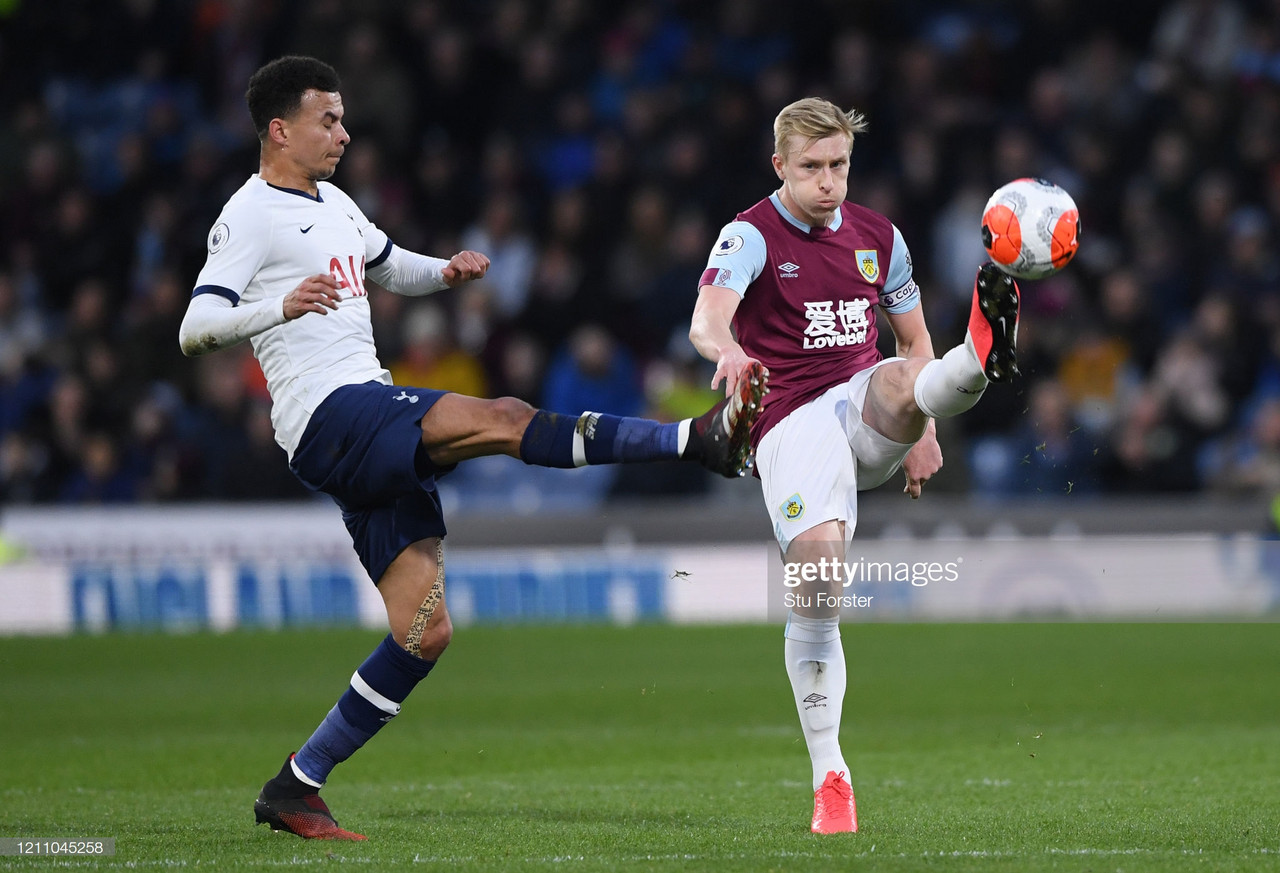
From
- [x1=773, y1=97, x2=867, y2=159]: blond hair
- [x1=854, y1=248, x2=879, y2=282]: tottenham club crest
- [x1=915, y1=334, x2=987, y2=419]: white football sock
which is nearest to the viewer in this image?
[x1=915, y1=334, x2=987, y2=419]: white football sock

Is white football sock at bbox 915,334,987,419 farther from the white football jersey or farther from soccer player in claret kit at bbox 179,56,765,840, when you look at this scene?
the white football jersey

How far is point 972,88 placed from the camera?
50.8ft

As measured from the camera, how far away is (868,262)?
590cm

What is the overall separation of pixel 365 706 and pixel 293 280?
1.45 meters

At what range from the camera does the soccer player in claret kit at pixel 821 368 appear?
5.49m

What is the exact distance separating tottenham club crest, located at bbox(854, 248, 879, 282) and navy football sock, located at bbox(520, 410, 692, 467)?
3.26ft

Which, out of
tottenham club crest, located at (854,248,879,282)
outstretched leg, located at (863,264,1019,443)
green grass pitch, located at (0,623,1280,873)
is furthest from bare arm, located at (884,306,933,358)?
green grass pitch, located at (0,623,1280,873)

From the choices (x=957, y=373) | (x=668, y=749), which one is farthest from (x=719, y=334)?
(x=668, y=749)

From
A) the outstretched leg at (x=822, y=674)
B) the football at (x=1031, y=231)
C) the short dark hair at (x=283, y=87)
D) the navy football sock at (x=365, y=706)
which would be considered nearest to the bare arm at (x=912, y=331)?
the outstretched leg at (x=822, y=674)

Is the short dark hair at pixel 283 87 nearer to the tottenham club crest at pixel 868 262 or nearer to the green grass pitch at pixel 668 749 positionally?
the tottenham club crest at pixel 868 262

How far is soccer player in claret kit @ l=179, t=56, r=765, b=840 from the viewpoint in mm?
5352

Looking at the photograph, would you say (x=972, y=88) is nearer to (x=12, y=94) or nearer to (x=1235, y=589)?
(x=1235, y=589)

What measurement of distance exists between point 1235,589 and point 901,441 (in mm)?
7701

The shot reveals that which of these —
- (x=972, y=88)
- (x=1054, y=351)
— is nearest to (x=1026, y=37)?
(x=972, y=88)
